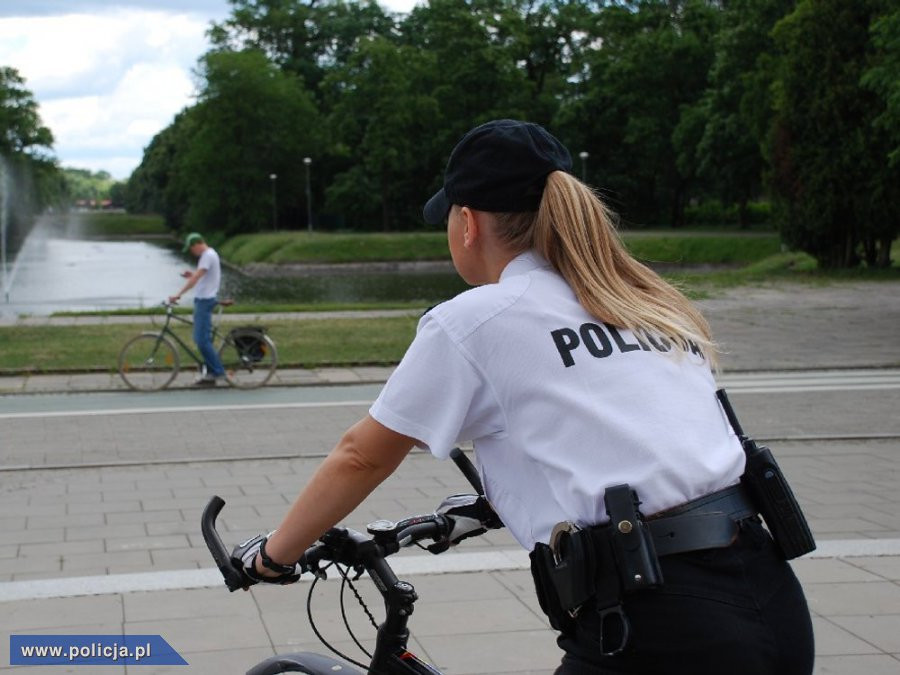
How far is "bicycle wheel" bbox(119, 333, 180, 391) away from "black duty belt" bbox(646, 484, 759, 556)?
12.2 m

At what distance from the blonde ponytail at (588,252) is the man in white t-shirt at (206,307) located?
11.9 metres

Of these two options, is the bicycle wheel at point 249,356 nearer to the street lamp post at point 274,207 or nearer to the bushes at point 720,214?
the bushes at point 720,214

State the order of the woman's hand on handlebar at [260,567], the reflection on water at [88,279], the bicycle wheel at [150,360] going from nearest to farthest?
1. the woman's hand on handlebar at [260,567]
2. the bicycle wheel at [150,360]
3. the reflection on water at [88,279]

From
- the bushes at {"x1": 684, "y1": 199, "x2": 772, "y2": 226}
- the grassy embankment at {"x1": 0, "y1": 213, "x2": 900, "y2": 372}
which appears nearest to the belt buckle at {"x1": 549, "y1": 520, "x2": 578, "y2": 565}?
the grassy embankment at {"x1": 0, "y1": 213, "x2": 900, "y2": 372}

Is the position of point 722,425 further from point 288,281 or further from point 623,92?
point 623,92

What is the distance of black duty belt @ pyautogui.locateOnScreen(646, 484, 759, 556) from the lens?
1956 mm

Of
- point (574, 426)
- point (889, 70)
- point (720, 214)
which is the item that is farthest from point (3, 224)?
point (574, 426)

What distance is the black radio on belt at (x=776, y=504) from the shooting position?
82.5 inches

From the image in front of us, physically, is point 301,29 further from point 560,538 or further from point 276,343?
point 560,538

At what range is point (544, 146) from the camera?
218 cm

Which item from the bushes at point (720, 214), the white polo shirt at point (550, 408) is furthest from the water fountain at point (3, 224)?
the bushes at point (720, 214)

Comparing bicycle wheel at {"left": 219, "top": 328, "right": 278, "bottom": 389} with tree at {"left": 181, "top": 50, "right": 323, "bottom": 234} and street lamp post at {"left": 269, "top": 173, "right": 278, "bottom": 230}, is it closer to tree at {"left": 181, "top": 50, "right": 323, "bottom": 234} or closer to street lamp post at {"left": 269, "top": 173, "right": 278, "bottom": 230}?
street lamp post at {"left": 269, "top": 173, "right": 278, "bottom": 230}

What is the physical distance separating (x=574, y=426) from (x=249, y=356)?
12.3 m

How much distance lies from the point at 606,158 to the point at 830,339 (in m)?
63.4
